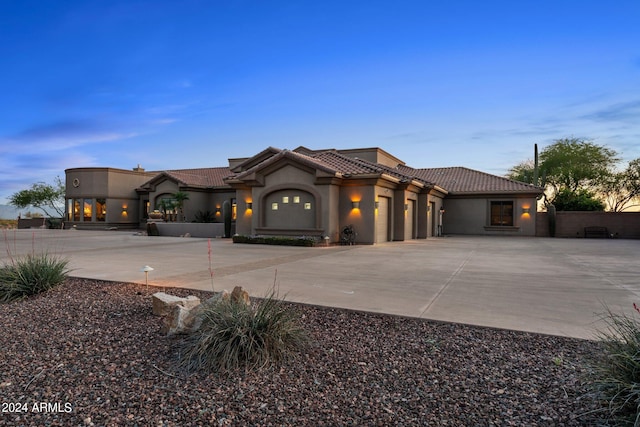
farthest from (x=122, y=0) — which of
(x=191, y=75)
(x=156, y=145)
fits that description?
(x=156, y=145)

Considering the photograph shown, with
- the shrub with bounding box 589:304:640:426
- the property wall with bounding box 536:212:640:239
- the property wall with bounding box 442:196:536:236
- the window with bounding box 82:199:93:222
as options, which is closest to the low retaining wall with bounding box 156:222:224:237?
the window with bounding box 82:199:93:222

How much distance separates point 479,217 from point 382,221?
11.7 meters

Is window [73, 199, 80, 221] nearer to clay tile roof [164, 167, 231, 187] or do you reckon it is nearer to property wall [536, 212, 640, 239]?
clay tile roof [164, 167, 231, 187]

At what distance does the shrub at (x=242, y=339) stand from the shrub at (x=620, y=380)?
259cm

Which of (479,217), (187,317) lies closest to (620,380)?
(187,317)

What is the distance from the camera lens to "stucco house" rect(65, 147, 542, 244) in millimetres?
18484

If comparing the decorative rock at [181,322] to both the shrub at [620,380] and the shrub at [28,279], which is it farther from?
the shrub at [620,380]

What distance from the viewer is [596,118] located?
32.1 meters

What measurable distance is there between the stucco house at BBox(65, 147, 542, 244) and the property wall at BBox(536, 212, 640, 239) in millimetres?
1145

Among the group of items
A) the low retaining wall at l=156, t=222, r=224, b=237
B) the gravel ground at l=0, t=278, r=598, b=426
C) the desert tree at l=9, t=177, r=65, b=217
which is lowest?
the gravel ground at l=0, t=278, r=598, b=426

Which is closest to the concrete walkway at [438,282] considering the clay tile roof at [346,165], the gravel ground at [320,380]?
the gravel ground at [320,380]

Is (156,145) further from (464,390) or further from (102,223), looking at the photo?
(464,390)

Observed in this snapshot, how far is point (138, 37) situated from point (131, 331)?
1497 centimetres

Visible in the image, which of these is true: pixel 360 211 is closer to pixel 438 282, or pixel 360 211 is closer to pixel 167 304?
pixel 438 282
